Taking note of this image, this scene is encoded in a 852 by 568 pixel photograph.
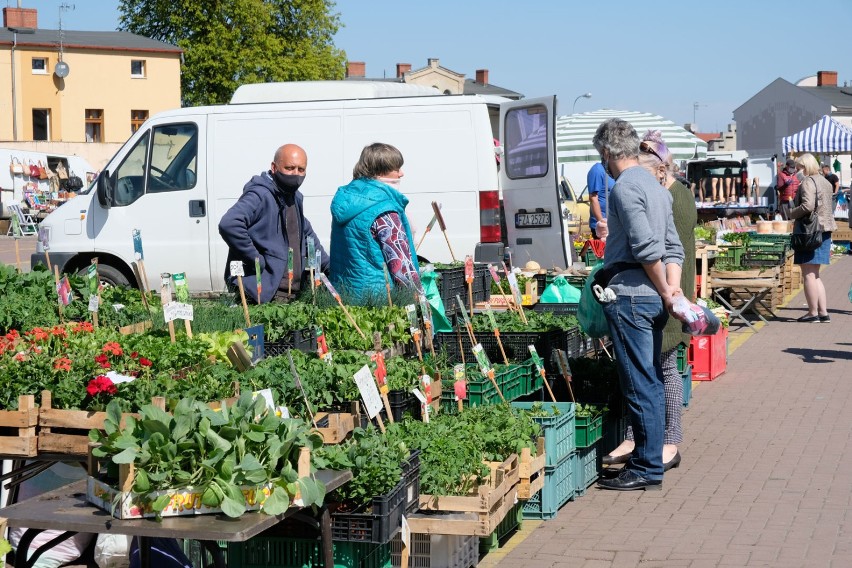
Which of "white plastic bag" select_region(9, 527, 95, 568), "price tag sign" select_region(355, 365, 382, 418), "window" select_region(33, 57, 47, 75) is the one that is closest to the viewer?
"price tag sign" select_region(355, 365, 382, 418)

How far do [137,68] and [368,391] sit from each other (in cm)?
5338

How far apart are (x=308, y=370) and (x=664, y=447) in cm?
244

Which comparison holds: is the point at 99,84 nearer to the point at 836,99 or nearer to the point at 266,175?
the point at 836,99

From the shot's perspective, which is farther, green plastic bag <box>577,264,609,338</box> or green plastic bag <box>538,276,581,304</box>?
green plastic bag <box>538,276,581,304</box>

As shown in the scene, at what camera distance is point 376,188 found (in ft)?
22.2

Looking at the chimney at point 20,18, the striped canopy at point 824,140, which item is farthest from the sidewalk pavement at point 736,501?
the chimney at point 20,18

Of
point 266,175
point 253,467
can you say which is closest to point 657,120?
point 266,175

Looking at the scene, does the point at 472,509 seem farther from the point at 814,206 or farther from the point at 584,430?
the point at 814,206

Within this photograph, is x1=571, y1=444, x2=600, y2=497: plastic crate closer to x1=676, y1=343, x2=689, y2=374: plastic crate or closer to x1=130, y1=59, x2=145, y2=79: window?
x1=676, y1=343, x2=689, y2=374: plastic crate

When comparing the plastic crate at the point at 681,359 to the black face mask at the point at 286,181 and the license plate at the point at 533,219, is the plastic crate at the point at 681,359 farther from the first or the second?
the license plate at the point at 533,219

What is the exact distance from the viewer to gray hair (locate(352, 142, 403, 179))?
22.3 ft

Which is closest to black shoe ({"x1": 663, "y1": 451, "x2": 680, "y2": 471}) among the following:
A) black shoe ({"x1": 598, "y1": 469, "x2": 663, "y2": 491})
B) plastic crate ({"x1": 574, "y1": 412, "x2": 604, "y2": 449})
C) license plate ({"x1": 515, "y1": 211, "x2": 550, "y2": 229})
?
black shoe ({"x1": 598, "y1": 469, "x2": 663, "y2": 491})

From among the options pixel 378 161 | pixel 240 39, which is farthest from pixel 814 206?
pixel 240 39

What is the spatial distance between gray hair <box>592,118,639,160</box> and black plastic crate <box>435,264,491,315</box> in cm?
323
